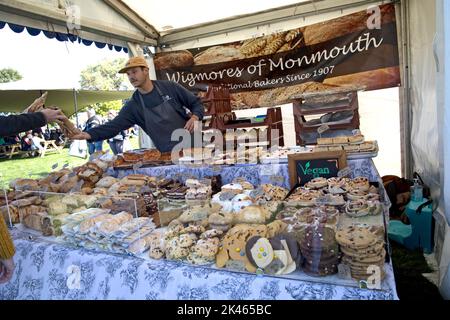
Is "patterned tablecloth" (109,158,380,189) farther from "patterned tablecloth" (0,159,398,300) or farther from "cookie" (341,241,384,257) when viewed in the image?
"cookie" (341,241,384,257)

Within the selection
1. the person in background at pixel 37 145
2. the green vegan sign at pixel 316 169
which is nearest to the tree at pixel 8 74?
the person in background at pixel 37 145

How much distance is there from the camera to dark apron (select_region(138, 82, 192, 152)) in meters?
2.92

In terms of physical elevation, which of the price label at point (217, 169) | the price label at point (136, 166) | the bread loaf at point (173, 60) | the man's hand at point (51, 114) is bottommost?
the price label at point (217, 169)

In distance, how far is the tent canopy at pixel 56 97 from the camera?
6.37 meters

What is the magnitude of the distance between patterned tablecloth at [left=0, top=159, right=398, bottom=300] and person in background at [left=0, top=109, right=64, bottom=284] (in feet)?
0.55

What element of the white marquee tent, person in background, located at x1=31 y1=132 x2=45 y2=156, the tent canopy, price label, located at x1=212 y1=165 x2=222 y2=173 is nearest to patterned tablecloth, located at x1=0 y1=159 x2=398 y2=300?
price label, located at x1=212 y1=165 x2=222 y2=173

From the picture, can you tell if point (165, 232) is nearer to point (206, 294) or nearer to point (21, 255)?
point (206, 294)

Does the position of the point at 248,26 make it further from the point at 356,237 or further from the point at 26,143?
the point at 26,143

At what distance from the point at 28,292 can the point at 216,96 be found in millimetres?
2302

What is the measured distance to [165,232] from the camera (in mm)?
1499

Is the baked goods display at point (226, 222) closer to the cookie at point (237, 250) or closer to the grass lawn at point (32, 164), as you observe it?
the cookie at point (237, 250)

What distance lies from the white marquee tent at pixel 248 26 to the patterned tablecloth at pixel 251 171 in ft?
2.41

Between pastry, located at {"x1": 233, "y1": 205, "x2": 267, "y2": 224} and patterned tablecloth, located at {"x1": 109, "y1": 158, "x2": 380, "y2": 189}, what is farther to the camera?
patterned tablecloth, located at {"x1": 109, "y1": 158, "x2": 380, "y2": 189}

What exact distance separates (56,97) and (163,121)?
538cm
